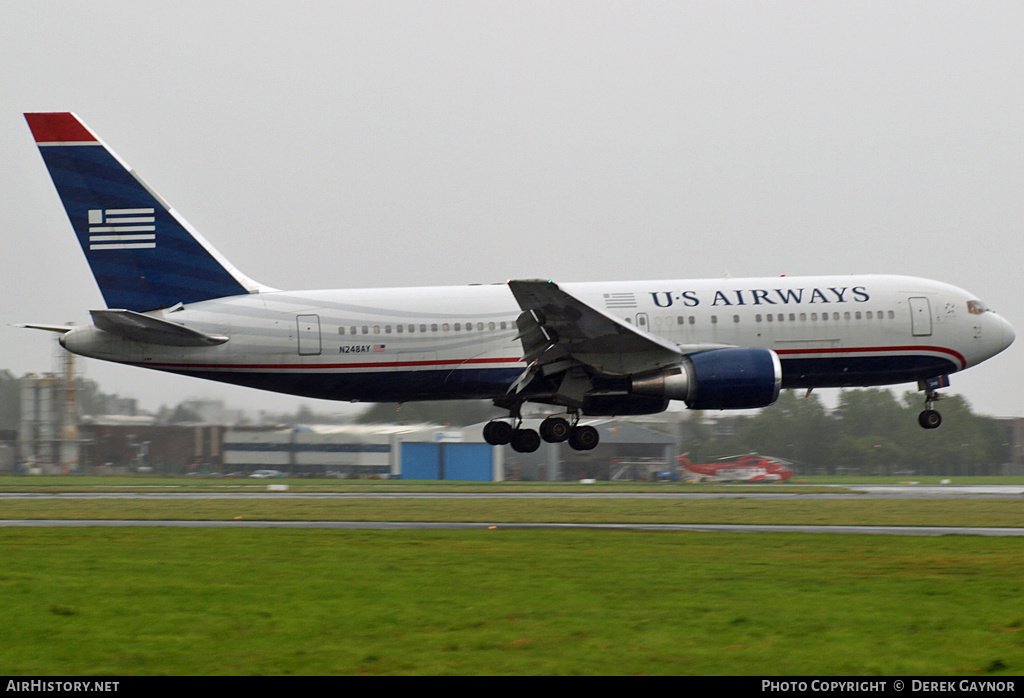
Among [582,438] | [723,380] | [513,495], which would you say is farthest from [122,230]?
[723,380]

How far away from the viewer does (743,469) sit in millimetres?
65125

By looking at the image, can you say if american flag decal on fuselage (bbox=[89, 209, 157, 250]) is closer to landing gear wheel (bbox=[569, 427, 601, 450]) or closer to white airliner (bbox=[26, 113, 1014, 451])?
white airliner (bbox=[26, 113, 1014, 451])

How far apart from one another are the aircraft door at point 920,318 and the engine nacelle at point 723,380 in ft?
17.6

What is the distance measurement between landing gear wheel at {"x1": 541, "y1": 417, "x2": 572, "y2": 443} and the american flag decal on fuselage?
41.7 feet

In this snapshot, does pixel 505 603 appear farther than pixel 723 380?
No

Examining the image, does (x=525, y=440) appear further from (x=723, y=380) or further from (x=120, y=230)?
(x=120, y=230)

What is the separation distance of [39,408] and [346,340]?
164ft

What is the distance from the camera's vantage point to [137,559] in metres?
20.8

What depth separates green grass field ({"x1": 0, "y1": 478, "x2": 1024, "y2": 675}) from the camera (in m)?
12.5

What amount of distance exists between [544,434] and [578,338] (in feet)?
12.9

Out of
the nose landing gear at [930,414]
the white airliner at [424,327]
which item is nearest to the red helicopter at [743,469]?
the nose landing gear at [930,414]

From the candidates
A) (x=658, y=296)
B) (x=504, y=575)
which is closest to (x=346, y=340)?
(x=658, y=296)

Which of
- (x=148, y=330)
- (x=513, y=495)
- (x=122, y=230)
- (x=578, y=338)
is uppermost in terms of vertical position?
(x=122, y=230)

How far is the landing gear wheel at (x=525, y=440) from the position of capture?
3338 cm
